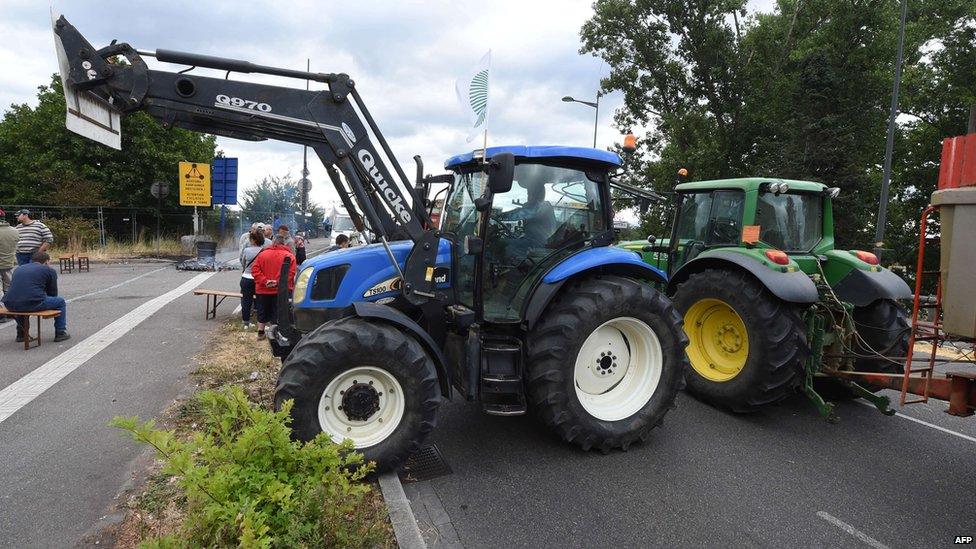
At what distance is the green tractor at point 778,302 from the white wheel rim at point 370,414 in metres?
3.10

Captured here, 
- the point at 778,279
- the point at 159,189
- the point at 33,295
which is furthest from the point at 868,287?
the point at 159,189

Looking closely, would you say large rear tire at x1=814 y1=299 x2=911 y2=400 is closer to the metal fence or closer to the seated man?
the seated man

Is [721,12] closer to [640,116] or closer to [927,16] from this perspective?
[640,116]

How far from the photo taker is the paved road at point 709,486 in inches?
125

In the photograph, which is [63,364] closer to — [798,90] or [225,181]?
[225,181]

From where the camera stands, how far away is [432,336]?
4230mm

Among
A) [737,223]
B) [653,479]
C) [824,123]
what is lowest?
[653,479]

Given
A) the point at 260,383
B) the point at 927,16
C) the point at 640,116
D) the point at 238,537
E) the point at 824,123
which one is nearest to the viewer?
the point at 238,537

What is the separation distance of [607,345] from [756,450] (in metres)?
1.43

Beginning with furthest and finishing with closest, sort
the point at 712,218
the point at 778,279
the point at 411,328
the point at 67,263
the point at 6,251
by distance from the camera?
the point at 67,263, the point at 6,251, the point at 712,218, the point at 778,279, the point at 411,328

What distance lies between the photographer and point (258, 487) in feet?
8.39

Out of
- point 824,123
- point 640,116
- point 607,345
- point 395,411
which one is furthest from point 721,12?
point 395,411

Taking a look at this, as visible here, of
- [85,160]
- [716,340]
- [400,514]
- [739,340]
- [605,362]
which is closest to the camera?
[400,514]

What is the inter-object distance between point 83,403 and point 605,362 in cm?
463
